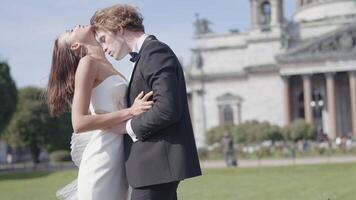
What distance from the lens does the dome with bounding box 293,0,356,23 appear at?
7768cm

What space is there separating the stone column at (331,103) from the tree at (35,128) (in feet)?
90.3

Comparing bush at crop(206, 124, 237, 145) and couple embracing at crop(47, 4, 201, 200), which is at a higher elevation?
couple embracing at crop(47, 4, 201, 200)

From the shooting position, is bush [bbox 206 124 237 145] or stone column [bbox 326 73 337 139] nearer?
bush [bbox 206 124 237 145]

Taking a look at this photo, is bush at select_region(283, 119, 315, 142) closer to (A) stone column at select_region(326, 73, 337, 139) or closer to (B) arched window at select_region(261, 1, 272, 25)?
(A) stone column at select_region(326, 73, 337, 139)

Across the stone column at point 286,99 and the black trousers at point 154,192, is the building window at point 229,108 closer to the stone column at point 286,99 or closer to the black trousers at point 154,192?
the stone column at point 286,99

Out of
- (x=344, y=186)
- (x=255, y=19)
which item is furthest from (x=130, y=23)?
(x=255, y=19)

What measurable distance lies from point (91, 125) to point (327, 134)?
6751 centimetres

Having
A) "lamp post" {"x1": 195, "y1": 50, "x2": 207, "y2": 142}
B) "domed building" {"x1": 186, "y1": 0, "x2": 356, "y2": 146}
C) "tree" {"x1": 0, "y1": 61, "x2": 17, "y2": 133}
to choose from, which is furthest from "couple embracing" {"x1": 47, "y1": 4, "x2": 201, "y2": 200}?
"lamp post" {"x1": 195, "y1": 50, "x2": 207, "y2": 142}

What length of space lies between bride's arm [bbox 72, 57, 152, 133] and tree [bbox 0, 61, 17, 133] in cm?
5202

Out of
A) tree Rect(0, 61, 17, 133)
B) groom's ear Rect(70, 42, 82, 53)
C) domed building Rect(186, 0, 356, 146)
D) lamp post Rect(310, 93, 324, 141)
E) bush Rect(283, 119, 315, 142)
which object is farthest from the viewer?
lamp post Rect(310, 93, 324, 141)

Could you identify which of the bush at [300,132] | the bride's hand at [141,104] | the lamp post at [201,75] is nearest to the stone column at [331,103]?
the bush at [300,132]

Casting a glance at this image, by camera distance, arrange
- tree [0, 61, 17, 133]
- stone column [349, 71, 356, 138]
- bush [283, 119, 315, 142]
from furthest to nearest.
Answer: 1. stone column [349, 71, 356, 138]
2. bush [283, 119, 315, 142]
3. tree [0, 61, 17, 133]

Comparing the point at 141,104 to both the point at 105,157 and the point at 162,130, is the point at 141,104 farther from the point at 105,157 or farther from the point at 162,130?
the point at 105,157

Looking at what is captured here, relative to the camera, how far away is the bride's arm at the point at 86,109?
17.7 feet
